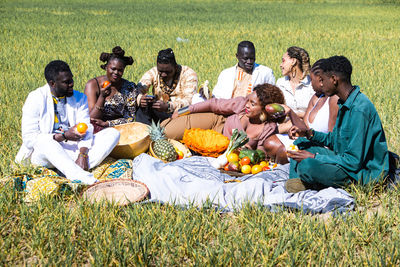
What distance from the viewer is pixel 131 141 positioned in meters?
4.97

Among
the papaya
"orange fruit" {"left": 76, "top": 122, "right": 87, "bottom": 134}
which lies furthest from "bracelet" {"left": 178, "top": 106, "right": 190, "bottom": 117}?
"orange fruit" {"left": 76, "top": 122, "right": 87, "bottom": 134}

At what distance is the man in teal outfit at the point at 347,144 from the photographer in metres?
3.41

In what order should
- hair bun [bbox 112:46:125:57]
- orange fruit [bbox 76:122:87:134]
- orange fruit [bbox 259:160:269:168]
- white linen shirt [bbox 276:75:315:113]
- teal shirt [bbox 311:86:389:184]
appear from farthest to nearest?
white linen shirt [bbox 276:75:315:113]
hair bun [bbox 112:46:125:57]
orange fruit [bbox 259:160:269:168]
orange fruit [bbox 76:122:87:134]
teal shirt [bbox 311:86:389:184]

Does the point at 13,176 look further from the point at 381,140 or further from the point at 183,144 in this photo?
the point at 381,140

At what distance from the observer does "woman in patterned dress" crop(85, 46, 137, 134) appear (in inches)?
200

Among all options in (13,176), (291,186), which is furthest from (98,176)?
(291,186)

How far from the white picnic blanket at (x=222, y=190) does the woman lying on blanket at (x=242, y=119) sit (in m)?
0.50

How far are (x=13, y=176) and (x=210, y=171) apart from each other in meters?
1.92

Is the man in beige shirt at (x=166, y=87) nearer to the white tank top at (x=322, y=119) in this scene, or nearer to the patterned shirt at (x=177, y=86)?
the patterned shirt at (x=177, y=86)

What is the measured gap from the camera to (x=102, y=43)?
13680mm

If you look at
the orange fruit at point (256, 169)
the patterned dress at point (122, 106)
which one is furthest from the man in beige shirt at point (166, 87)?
the orange fruit at point (256, 169)

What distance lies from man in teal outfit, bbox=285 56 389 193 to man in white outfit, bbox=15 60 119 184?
2.05m

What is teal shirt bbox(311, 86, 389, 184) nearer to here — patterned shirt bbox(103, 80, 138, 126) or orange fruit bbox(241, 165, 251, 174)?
orange fruit bbox(241, 165, 251, 174)

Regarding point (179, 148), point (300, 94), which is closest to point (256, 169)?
point (179, 148)
